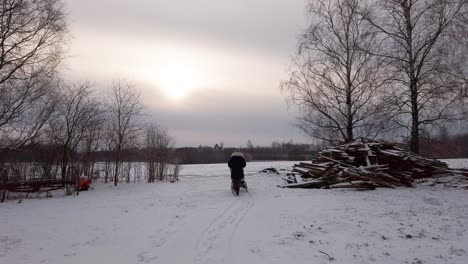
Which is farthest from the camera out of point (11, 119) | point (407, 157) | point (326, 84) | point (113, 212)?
point (326, 84)

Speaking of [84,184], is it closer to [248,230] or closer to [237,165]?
[237,165]

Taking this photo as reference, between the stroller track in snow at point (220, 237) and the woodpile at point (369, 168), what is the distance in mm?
6056

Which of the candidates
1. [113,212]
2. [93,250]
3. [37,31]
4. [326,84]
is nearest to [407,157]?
[326,84]

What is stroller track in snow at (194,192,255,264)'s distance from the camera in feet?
21.4

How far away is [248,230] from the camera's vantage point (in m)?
8.58

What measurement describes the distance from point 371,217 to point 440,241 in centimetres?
249

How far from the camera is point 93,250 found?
23.7ft

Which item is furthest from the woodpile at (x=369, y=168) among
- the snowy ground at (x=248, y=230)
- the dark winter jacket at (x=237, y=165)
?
the dark winter jacket at (x=237, y=165)

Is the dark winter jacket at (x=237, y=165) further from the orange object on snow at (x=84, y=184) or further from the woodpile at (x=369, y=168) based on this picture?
the orange object on snow at (x=84, y=184)

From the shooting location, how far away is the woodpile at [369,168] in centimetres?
1578

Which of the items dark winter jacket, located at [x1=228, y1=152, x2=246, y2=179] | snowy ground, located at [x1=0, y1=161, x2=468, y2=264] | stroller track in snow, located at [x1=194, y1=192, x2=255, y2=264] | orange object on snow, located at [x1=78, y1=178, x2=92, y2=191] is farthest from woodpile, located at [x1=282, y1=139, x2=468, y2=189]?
orange object on snow, located at [x1=78, y1=178, x2=92, y2=191]

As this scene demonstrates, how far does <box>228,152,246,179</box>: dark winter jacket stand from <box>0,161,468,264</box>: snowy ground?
7.89ft

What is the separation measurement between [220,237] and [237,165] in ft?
27.7

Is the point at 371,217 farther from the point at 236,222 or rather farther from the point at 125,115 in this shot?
the point at 125,115
